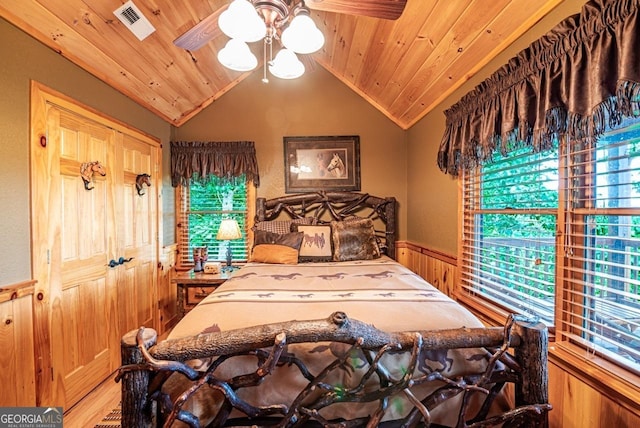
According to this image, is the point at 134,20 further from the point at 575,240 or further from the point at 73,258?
the point at 575,240

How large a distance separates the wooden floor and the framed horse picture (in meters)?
2.46

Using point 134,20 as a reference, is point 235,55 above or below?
below

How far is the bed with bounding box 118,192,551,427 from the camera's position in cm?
104

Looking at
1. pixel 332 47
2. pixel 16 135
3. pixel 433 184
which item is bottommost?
pixel 433 184

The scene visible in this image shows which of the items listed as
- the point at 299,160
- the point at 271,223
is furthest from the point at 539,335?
the point at 299,160

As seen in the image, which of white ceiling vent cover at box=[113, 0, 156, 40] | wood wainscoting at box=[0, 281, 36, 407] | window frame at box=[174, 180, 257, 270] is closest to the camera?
wood wainscoting at box=[0, 281, 36, 407]

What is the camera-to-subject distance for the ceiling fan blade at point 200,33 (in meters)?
1.72

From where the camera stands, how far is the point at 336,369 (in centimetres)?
123

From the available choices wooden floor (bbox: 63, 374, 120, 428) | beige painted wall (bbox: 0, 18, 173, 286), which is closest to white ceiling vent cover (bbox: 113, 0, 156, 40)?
beige painted wall (bbox: 0, 18, 173, 286)

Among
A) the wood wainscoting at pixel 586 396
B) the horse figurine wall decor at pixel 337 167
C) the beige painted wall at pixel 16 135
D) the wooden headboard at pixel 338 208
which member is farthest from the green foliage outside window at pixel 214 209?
the wood wainscoting at pixel 586 396

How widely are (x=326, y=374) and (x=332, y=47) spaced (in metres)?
3.13

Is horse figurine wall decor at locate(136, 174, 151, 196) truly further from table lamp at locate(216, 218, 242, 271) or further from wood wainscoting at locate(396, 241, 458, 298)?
wood wainscoting at locate(396, 241, 458, 298)

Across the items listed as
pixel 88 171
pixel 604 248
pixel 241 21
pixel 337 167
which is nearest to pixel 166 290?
pixel 88 171

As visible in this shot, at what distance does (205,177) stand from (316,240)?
1566 mm
